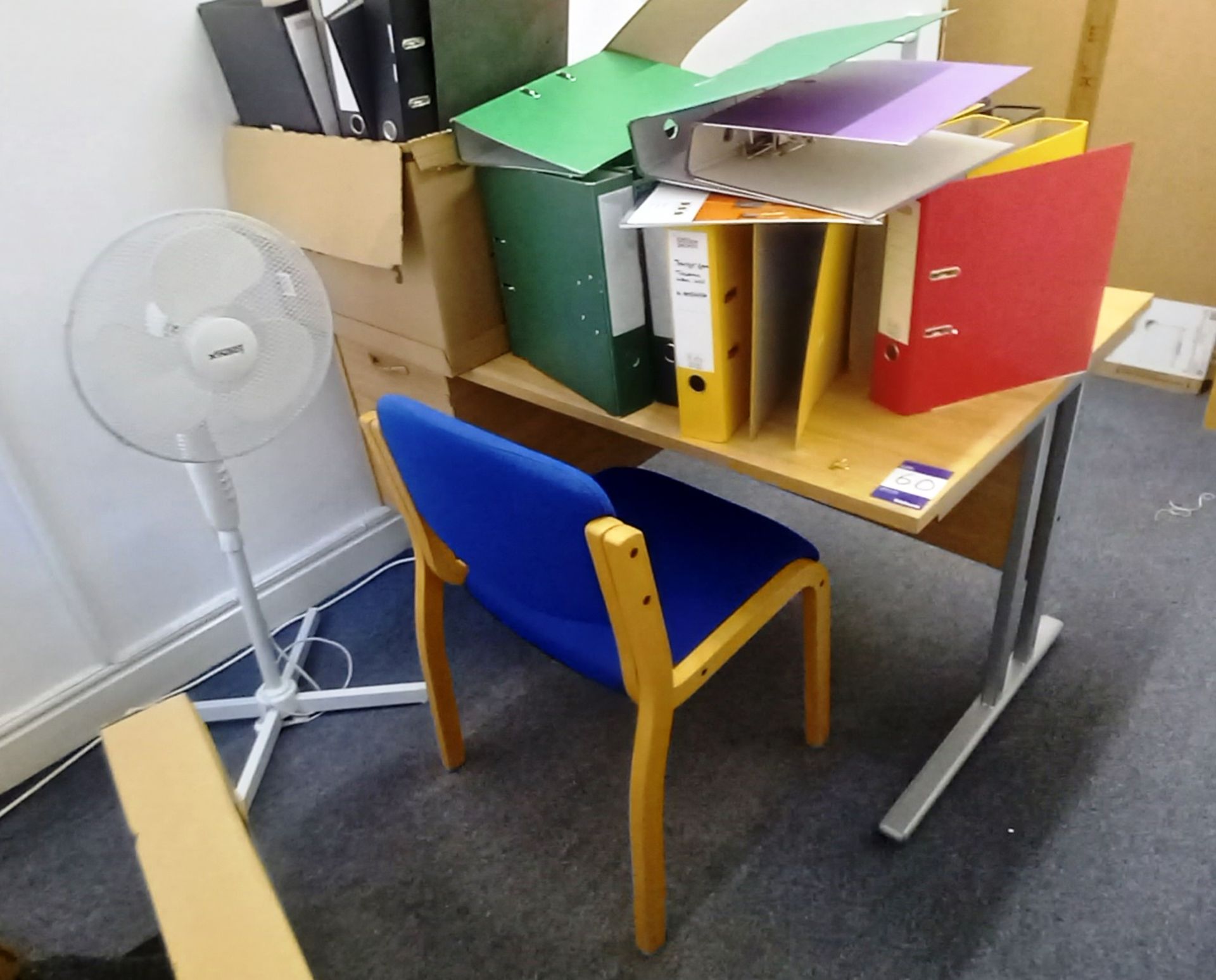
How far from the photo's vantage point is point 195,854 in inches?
24.8

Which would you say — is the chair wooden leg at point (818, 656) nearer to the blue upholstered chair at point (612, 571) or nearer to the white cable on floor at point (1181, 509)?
the blue upholstered chair at point (612, 571)

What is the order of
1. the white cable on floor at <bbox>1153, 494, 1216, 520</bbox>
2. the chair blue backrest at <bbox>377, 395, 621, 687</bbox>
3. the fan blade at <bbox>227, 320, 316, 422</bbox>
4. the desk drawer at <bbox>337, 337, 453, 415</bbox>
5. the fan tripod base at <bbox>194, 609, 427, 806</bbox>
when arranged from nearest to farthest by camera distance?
the chair blue backrest at <bbox>377, 395, 621, 687</bbox>, the fan blade at <bbox>227, 320, 316, 422</bbox>, the desk drawer at <bbox>337, 337, 453, 415</bbox>, the fan tripod base at <bbox>194, 609, 427, 806</bbox>, the white cable on floor at <bbox>1153, 494, 1216, 520</bbox>

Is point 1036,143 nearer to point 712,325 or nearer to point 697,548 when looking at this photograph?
point 712,325

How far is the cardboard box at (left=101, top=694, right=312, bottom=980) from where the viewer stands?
0.56 metres

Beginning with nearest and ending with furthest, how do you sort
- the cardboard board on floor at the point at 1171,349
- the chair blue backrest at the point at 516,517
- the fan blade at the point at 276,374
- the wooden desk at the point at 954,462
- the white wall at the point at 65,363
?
the chair blue backrest at the point at 516,517, the wooden desk at the point at 954,462, the fan blade at the point at 276,374, the white wall at the point at 65,363, the cardboard board on floor at the point at 1171,349

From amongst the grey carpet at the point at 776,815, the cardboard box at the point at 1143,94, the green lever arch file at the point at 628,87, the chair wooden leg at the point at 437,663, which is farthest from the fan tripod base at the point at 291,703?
the cardboard box at the point at 1143,94

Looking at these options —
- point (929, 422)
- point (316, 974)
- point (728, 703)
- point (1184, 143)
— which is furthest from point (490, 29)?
point (1184, 143)

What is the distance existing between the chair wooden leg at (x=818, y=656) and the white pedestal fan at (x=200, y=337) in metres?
0.86

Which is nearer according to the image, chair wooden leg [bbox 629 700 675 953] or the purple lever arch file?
the purple lever arch file

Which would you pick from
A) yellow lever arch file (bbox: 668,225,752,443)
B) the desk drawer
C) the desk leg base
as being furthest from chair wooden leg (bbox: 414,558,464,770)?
the desk leg base

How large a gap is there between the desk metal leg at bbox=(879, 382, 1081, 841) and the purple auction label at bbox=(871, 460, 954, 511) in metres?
0.28

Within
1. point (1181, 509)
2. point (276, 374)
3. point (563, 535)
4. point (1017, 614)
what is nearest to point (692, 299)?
point (563, 535)

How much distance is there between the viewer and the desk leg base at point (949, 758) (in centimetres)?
140

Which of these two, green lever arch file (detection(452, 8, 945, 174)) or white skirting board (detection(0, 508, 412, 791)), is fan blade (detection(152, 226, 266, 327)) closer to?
green lever arch file (detection(452, 8, 945, 174))
